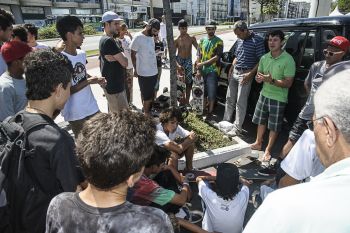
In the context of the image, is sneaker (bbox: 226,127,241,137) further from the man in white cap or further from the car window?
the man in white cap

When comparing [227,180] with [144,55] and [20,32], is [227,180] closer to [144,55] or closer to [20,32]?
[144,55]

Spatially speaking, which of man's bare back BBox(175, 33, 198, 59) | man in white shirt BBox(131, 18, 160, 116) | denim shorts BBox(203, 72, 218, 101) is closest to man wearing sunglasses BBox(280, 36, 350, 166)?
denim shorts BBox(203, 72, 218, 101)

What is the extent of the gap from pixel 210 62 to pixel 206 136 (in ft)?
5.15

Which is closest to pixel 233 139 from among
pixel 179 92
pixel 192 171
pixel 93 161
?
pixel 192 171

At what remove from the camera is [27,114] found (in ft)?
5.92

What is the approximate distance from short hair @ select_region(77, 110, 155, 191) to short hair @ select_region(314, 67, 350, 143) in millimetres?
766

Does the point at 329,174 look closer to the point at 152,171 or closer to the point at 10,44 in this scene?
the point at 152,171

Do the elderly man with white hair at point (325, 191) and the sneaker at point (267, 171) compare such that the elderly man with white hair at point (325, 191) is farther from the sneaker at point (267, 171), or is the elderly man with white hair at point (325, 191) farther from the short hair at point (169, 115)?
the sneaker at point (267, 171)

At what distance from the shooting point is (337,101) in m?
1.04

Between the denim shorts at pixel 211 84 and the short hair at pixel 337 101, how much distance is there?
468 cm

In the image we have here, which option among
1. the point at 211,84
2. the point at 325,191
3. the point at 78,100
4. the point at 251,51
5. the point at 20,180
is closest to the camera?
the point at 325,191

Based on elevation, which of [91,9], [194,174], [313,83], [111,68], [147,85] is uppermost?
[91,9]

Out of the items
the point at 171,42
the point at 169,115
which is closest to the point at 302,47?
the point at 171,42

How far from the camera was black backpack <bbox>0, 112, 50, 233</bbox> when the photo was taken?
1.70 metres
